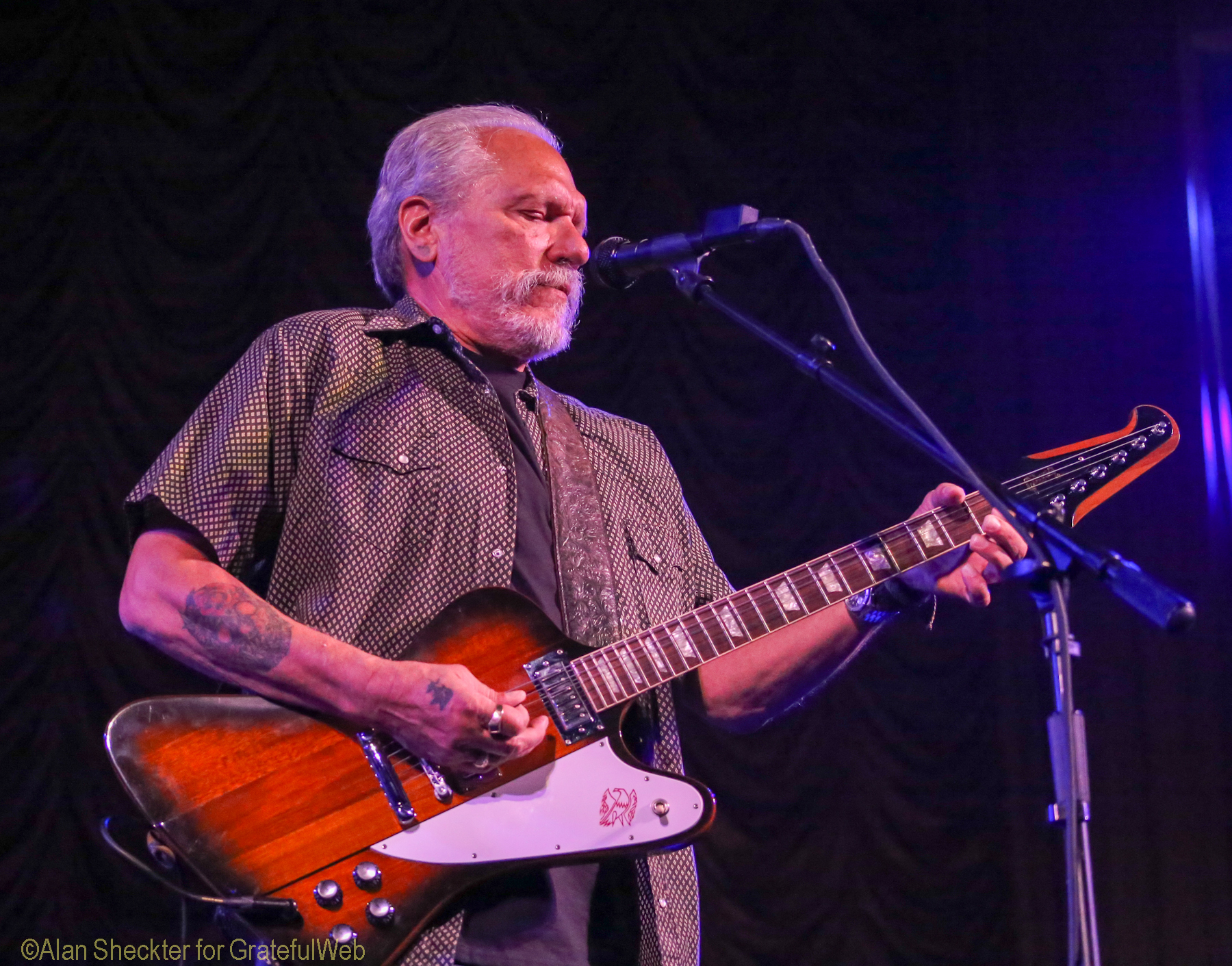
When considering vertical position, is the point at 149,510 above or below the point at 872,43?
below

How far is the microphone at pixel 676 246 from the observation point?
2.21m

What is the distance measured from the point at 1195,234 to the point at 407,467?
371 centimetres

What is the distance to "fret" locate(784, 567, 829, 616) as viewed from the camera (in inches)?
100

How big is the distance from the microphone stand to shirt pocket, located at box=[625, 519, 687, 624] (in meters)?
0.95

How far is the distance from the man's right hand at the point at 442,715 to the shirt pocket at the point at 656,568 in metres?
0.63

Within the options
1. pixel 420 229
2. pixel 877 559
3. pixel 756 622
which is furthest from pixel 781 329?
pixel 756 622

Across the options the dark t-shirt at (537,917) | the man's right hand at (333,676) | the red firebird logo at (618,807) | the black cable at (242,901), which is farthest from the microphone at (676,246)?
the black cable at (242,901)

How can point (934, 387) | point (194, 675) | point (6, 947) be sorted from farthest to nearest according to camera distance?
point (934, 387) → point (194, 675) → point (6, 947)

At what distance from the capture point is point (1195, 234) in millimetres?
4633

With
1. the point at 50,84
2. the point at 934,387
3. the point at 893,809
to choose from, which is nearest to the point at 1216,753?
the point at 893,809

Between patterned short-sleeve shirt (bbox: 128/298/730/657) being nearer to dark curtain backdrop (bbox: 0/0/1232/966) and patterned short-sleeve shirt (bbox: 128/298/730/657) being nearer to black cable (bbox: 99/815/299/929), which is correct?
black cable (bbox: 99/815/299/929)

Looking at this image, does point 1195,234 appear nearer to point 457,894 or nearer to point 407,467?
point 407,467

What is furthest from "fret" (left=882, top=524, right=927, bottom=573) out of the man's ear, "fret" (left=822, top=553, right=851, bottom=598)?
the man's ear

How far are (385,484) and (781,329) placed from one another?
271cm
